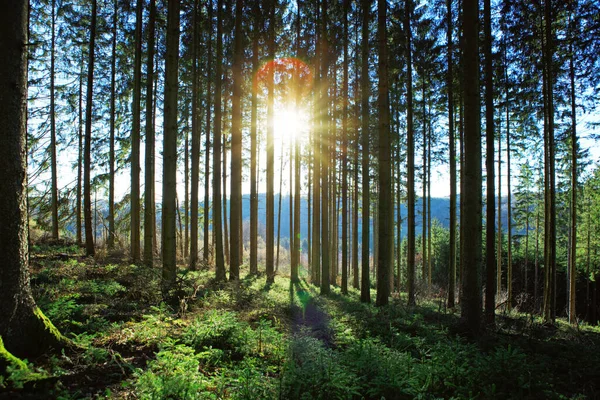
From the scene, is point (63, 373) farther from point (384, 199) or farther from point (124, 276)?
point (384, 199)

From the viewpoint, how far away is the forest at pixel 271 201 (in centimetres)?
304

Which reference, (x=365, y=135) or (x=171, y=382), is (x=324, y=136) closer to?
(x=365, y=135)

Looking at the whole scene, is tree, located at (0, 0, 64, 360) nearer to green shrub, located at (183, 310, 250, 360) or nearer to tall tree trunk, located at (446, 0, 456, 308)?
green shrub, located at (183, 310, 250, 360)

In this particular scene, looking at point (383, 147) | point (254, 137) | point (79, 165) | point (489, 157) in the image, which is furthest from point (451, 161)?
point (79, 165)

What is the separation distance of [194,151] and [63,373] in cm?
1002

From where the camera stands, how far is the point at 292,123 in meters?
15.9

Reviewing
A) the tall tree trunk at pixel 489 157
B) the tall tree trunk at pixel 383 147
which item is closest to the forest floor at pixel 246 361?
the tall tree trunk at pixel 489 157

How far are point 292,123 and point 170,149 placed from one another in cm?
930

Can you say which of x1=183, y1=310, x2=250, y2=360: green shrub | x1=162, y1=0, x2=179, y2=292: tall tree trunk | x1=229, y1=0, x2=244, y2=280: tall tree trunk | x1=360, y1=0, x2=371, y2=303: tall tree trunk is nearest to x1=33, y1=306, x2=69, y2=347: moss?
x1=183, y1=310, x2=250, y2=360: green shrub

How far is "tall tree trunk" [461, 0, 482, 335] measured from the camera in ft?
20.7

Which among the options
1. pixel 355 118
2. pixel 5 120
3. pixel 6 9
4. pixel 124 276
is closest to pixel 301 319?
pixel 124 276

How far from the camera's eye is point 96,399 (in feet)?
8.38

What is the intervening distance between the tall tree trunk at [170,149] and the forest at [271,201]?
0.04 metres

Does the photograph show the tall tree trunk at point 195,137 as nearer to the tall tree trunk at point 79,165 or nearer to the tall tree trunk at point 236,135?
the tall tree trunk at point 236,135
